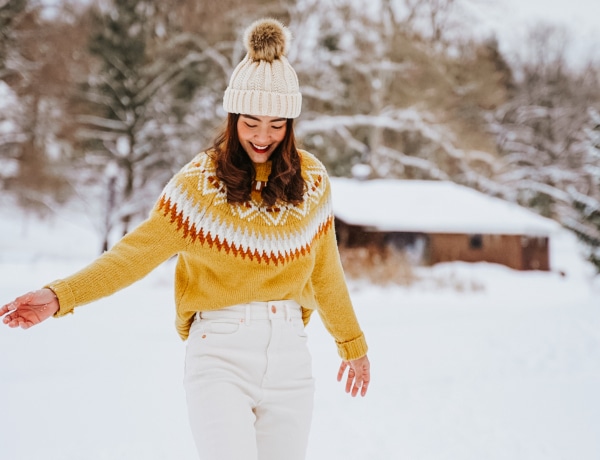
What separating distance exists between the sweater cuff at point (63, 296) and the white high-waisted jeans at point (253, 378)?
415mm

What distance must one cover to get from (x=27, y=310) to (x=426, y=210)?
18.8 metres

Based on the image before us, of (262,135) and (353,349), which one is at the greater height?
(262,135)

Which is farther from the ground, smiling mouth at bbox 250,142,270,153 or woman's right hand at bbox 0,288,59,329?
smiling mouth at bbox 250,142,270,153

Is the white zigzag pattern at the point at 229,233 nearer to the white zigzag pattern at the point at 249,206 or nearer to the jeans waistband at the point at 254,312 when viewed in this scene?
the white zigzag pattern at the point at 249,206

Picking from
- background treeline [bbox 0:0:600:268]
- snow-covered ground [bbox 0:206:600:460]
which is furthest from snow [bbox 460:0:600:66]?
snow-covered ground [bbox 0:206:600:460]

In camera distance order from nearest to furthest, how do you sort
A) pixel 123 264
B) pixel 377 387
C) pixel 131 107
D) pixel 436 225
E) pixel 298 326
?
pixel 123 264 → pixel 298 326 → pixel 377 387 → pixel 436 225 → pixel 131 107

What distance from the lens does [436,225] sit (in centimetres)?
1927

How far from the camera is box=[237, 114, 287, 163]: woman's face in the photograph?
86.8 inches

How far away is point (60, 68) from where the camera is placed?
65.5ft

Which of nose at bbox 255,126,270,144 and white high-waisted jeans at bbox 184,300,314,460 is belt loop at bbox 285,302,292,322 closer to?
white high-waisted jeans at bbox 184,300,314,460

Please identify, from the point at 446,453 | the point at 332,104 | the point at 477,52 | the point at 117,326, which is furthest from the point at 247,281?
the point at 477,52

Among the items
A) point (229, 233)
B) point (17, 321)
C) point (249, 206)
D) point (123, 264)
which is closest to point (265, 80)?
point (249, 206)

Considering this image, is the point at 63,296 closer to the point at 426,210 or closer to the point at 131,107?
the point at 426,210

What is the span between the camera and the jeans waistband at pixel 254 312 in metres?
2.11
